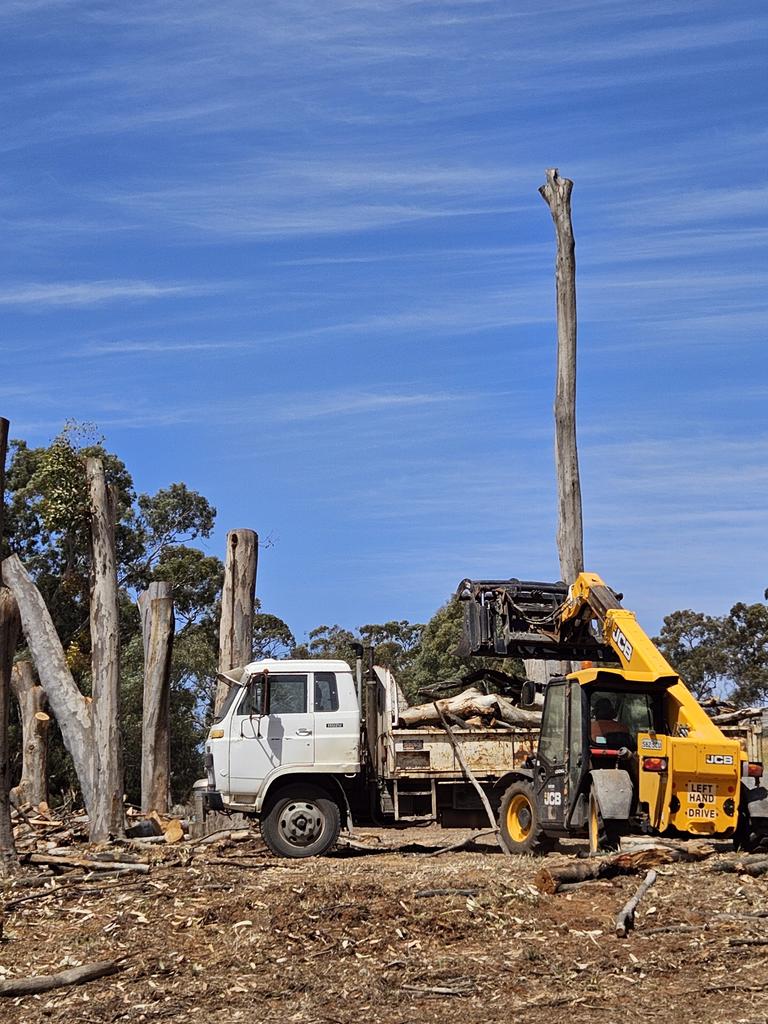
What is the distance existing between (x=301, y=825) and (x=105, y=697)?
3.25 metres

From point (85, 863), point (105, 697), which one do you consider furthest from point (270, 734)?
point (85, 863)

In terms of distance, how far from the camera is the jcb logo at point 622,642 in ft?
50.6

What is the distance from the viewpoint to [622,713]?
1507cm

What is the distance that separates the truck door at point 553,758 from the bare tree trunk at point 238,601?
224 inches

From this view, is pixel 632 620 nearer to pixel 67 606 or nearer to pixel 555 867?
pixel 555 867

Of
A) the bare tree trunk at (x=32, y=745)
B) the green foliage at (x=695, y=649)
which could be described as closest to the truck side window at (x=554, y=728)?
the bare tree trunk at (x=32, y=745)

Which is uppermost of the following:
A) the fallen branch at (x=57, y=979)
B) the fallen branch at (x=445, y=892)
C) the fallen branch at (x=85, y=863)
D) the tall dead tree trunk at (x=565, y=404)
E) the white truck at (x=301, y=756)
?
the tall dead tree trunk at (x=565, y=404)

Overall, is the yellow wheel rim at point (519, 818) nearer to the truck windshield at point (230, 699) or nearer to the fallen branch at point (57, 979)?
the truck windshield at point (230, 699)

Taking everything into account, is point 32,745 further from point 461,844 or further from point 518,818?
point 518,818

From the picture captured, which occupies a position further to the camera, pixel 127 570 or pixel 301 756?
pixel 127 570

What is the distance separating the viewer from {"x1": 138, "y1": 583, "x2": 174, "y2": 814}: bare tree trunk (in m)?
20.3

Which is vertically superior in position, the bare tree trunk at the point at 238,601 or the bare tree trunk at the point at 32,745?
the bare tree trunk at the point at 238,601

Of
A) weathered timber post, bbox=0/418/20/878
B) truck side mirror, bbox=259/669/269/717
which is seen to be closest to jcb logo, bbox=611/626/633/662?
truck side mirror, bbox=259/669/269/717

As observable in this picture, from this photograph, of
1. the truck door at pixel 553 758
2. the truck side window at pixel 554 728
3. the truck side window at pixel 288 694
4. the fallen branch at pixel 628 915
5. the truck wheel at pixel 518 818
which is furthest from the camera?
the truck side window at pixel 288 694
